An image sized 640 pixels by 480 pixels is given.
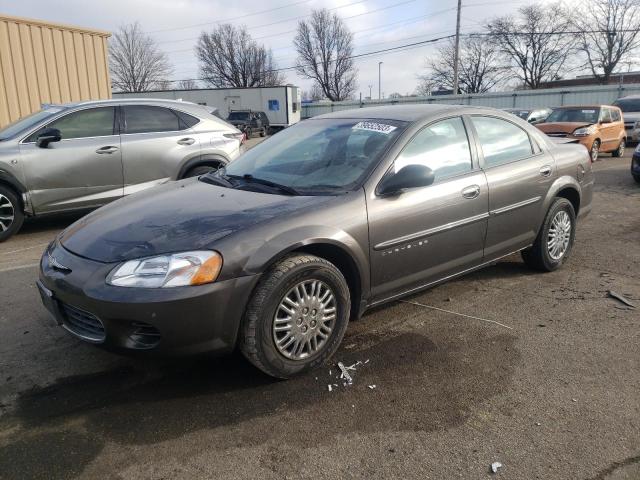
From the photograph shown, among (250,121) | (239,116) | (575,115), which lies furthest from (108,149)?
(239,116)

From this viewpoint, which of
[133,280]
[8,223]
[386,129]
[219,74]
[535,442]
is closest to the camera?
[535,442]

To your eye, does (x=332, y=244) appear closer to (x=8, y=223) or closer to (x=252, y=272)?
(x=252, y=272)

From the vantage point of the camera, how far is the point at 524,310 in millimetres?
4000

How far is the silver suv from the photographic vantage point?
6219mm

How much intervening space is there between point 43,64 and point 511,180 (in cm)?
1003

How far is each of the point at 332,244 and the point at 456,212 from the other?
3.77 ft

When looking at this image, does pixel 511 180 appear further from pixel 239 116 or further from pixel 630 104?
pixel 239 116

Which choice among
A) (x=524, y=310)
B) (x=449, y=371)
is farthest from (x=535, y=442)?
(x=524, y=310)

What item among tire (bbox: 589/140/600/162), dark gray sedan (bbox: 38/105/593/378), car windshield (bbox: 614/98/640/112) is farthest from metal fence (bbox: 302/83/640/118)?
Answer: dark gray sedan (bbox: 38/105/593/378)

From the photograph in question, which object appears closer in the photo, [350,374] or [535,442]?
[535,442]

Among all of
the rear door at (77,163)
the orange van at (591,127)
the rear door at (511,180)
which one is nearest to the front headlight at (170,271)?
the rear door at (511,180)

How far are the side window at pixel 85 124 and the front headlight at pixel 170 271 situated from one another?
459 centimetres

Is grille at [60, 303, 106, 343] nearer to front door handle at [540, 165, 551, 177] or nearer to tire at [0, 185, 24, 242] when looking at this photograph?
front door handle at [540, 165, 551, 177]

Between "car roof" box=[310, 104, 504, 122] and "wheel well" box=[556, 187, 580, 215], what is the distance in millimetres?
1115
